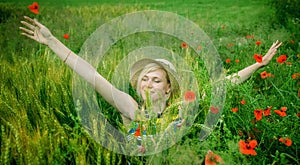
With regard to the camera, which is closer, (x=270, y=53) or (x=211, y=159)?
(x=211, y=159)

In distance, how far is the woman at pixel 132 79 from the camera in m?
2.18

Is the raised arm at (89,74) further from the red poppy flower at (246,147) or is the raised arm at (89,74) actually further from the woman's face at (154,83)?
the red poppy flower at (246,147)

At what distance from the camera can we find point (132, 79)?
2564mm

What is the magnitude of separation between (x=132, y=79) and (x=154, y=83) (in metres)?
0.26

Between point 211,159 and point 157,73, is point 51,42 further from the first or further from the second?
point 211,159

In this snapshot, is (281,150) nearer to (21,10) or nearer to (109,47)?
(109,47)

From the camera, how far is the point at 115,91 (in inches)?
87.0

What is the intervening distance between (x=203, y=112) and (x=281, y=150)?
1.67ft

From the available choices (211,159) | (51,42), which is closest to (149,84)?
(51,42)

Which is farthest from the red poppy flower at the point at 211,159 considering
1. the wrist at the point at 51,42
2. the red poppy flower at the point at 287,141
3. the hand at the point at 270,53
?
the hand at the point at 270,53

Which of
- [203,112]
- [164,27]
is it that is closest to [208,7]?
[164,27]

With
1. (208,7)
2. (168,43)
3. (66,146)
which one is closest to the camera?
(66,146)

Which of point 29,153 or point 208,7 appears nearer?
point 29,153

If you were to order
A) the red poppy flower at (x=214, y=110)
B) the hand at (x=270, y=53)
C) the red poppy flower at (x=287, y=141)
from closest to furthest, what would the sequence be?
1. the red poppy flower at (x=287, y=141)
2. the red poppy flower at (x=214, y=110)
3. the hand at (x=270, y=53)
